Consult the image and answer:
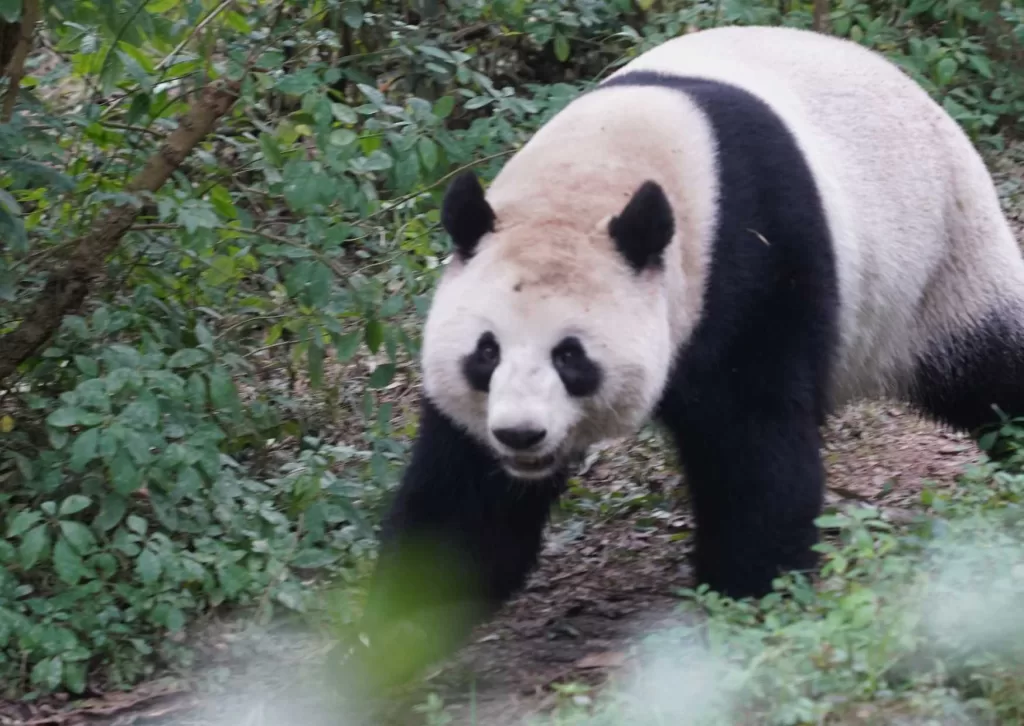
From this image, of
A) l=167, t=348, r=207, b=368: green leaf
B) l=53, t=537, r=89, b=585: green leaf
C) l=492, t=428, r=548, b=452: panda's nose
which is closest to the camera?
l=492, t=428, r=548, b=452: panda's nose

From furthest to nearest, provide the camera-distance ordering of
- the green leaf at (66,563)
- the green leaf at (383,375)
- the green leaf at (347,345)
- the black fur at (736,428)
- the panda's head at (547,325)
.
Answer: the green leaf at (383,375) < the green leaf at (347,345) < the green leaf at (66,563) < the black fur at (736,428) < the panda's head at (547,325)

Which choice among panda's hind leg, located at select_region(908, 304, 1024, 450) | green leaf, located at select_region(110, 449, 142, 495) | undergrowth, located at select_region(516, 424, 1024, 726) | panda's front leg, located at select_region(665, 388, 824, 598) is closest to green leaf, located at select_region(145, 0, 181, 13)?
green leaf, located at select_region(110, 449, 142, 495)

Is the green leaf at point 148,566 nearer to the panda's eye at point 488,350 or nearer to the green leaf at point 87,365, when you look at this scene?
the green leaf at point 87,365

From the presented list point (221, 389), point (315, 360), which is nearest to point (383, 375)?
point (315, 360)

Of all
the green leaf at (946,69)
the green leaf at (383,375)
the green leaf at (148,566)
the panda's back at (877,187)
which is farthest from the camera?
the green leaf at (946,69)

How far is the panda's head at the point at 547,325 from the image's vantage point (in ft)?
10.7

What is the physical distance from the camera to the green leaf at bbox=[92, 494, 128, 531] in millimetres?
4102

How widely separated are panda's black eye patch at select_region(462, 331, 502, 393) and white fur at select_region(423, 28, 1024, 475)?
0.02 meters

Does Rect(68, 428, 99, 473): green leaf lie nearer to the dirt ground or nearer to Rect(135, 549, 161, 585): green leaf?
Rect(135, 549, 161, 585): green leaf

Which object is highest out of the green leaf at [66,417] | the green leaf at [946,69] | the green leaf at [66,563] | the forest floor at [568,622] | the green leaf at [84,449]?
the green leaf at [946,69]

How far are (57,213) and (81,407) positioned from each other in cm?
109

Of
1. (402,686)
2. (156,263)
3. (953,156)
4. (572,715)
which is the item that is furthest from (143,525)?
(953,156)

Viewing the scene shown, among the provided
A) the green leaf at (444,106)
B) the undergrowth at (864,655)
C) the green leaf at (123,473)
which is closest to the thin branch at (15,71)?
the green leaf at (123,473)

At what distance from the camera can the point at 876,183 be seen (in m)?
4.35
